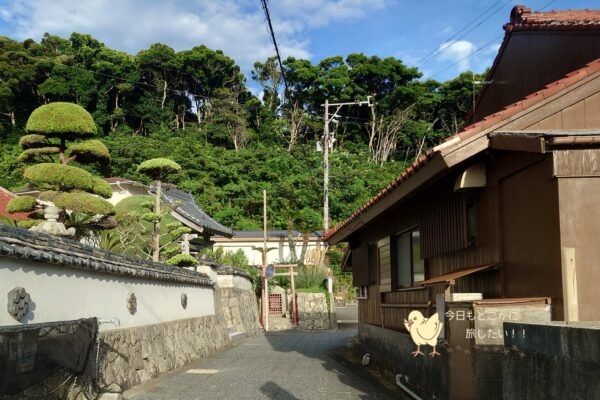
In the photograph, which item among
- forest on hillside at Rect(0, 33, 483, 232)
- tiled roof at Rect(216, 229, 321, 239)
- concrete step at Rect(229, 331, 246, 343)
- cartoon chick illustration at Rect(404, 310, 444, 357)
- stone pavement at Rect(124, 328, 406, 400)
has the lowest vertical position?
concrete step at Rect(229, 331, 246, 343)

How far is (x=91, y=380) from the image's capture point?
792 centimetres

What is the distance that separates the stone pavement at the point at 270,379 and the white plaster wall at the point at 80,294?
4.61 feet

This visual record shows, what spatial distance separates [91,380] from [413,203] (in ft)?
19.6

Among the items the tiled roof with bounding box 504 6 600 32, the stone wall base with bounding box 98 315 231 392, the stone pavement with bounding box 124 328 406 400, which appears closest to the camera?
the tiled roof with bounding box 504 6 600 32

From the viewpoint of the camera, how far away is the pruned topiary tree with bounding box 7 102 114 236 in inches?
561

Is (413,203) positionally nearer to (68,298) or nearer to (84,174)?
(68,298)

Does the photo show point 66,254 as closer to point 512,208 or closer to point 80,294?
point 80,294

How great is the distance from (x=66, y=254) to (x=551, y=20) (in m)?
7.77

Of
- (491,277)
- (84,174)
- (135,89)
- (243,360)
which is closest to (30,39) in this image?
(135,89)

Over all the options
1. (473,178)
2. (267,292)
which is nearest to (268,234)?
(267,292)

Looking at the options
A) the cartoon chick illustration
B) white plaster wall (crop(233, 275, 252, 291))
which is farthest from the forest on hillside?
the cartoon chick illustration

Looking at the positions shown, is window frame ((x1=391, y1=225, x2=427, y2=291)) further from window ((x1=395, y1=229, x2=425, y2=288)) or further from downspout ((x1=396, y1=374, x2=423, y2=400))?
downspout ((x1=396, y1=374, x2=423, y2=400))

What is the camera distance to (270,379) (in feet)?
36.2

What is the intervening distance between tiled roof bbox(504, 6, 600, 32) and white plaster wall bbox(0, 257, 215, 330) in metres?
7.77
